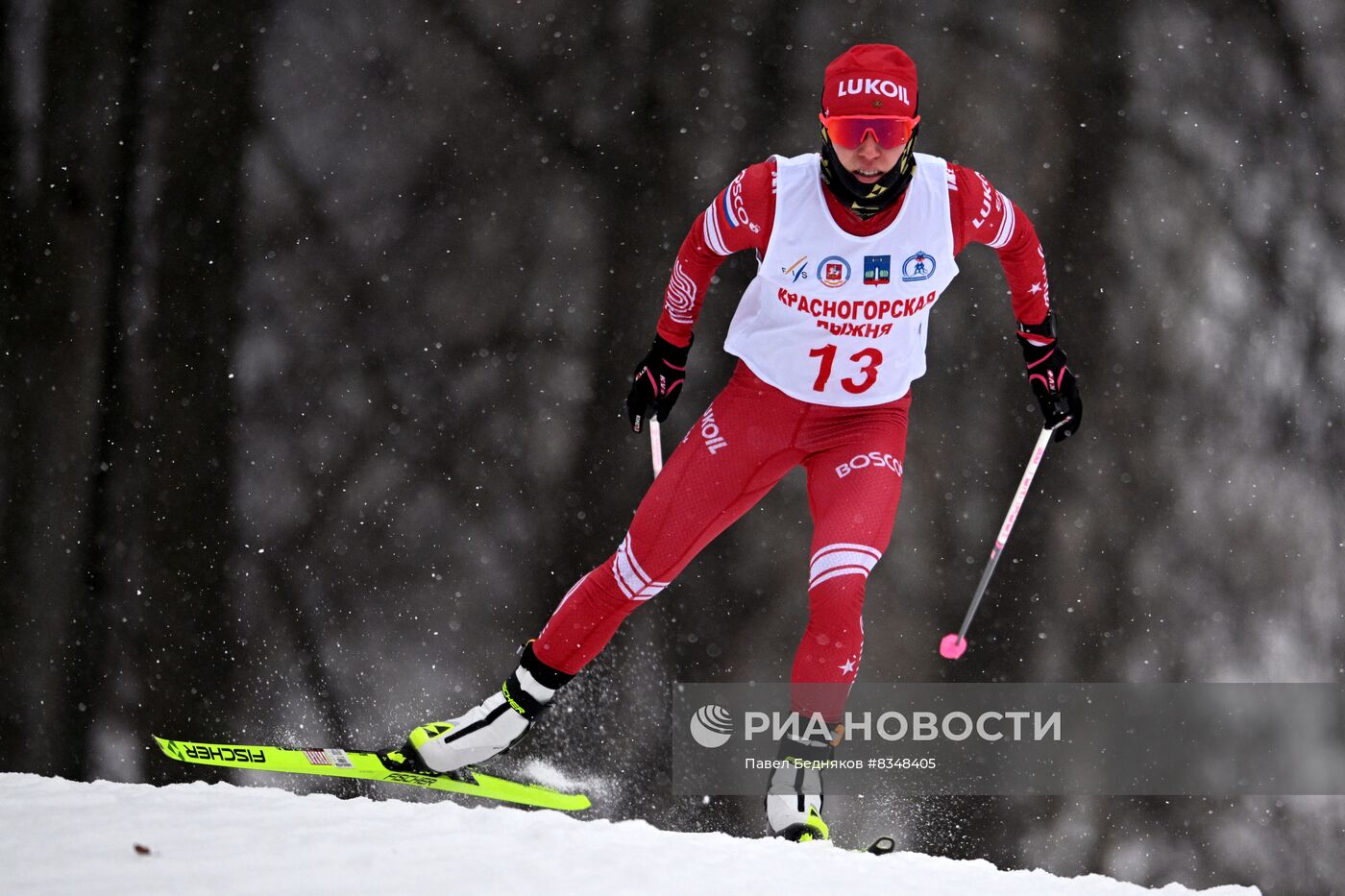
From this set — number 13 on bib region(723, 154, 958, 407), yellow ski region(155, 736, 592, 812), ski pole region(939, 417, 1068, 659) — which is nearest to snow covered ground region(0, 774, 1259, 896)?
yellow ski region(155, 736, 592, 812)

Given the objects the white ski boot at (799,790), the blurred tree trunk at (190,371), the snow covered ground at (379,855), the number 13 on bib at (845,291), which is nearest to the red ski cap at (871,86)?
the number 13 on bib at (845,291)

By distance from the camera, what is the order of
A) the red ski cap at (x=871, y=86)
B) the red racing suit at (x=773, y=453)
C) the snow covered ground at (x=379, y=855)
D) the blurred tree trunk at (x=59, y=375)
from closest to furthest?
the snow covered ground at (x=379, y=855), the red ski cap at (x=871, y=86), the red racing suit at (x=773, y=453), the blurred tree trunk at (x=59, y=375)

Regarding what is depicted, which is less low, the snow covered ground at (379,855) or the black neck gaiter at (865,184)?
the black neck gaiter at (865,184)

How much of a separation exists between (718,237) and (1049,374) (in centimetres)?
124

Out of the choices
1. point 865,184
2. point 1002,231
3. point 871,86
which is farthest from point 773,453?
point 871,86

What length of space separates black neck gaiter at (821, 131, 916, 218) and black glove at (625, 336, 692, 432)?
31.6 inches

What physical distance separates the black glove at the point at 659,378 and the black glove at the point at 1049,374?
3.89ft

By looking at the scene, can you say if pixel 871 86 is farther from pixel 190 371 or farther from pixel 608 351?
pixel 190 371

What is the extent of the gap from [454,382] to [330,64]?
1953mm

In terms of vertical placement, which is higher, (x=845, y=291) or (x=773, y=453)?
(x=845, y=291)

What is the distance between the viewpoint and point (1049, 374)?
13.0ft

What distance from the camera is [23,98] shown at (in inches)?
281

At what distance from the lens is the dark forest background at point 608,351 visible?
6.46 meters

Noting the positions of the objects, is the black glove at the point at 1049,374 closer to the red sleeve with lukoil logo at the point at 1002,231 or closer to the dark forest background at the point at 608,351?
the red sleeve with lukoil logo at the point at 1002,231
